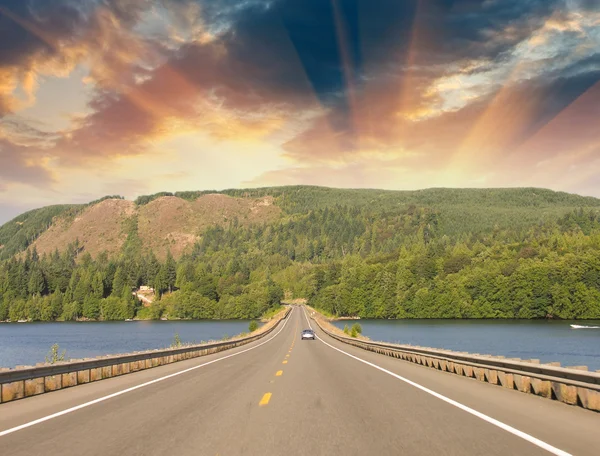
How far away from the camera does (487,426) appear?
923cm

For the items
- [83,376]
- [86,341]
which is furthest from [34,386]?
[86,341]

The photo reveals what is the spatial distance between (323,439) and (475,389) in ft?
27.3

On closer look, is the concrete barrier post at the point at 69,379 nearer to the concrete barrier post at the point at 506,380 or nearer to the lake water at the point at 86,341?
the concrete barrier post at the point at 506,380

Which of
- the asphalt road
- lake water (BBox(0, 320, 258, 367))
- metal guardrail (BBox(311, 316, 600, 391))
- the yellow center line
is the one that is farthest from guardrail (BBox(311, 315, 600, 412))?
lake water (BBox(0, 320, 258, 367))

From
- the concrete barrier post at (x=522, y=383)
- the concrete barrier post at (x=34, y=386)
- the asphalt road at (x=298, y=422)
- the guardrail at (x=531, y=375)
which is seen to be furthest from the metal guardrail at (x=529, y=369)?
the concrete barrier post at (x=34, y=386)

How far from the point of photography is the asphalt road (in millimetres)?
7764

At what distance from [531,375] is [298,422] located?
7.41 m

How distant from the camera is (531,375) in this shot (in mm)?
14117

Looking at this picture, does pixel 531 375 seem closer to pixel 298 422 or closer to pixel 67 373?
pixel 298 422

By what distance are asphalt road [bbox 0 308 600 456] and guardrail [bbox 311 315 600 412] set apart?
41 cm

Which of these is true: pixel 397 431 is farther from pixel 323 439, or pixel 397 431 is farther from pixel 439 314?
pixel 439 314

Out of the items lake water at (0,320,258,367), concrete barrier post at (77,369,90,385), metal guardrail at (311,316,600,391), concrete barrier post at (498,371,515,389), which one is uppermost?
metal guardrail at (311,316,600,391)

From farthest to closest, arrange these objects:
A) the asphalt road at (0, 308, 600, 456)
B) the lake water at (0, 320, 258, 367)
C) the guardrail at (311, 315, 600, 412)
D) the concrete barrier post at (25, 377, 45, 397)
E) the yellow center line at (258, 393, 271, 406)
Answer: the lake water at (0, 320, 258, 367), the concrete barrier post at (25, 377, 45, 397), the yellow center line at (258, 393, 271, 406), the guardrail at (311, 315, 600, 412), the asphalt road at (0, 308, 600, 456)

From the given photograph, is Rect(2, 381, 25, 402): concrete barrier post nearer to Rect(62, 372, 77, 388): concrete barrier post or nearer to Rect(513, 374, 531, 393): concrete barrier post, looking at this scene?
Rect(62, 372, 77, 388): concrete barrier post
